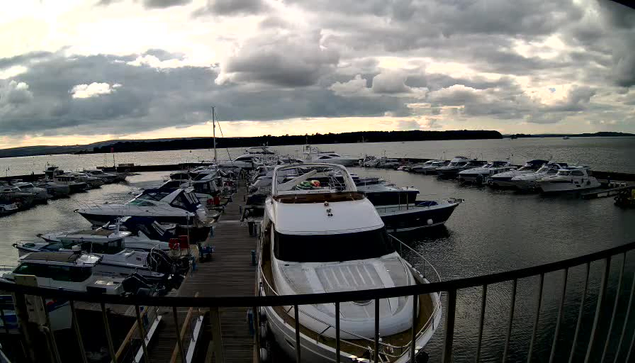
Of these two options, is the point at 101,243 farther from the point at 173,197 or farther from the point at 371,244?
the point at 371,244

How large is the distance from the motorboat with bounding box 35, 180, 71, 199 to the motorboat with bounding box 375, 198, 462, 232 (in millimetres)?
45845

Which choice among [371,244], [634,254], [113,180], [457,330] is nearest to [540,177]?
[634,254]

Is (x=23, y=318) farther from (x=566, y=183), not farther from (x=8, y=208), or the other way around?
(x=8, y=208)

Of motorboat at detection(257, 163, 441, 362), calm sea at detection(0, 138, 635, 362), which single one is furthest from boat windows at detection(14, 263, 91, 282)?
calm sea at detection(0, 138, 635, 362)

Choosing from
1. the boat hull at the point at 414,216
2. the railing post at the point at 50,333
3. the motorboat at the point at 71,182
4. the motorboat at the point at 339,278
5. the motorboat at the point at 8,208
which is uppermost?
the railing post at the point at 50,333

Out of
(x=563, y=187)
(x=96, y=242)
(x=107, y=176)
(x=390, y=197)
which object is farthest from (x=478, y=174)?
(x=107, y=176)

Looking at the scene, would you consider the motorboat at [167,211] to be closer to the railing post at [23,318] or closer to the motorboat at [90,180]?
the railing post at [23,318]

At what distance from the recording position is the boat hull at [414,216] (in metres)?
25.4

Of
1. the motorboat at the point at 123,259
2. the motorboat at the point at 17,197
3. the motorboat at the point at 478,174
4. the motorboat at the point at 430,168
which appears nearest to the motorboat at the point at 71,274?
the motorboat at the point at 123,259

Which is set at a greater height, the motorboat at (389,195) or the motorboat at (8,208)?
the motorboat at (389,195)

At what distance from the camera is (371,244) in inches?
375

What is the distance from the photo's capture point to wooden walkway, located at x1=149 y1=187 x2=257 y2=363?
9297mm

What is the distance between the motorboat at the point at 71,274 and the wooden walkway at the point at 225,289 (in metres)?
2.66

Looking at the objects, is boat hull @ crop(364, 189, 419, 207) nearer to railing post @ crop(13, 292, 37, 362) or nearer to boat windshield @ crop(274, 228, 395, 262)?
boat windshield @ crop(274, 228, 395, 262)
